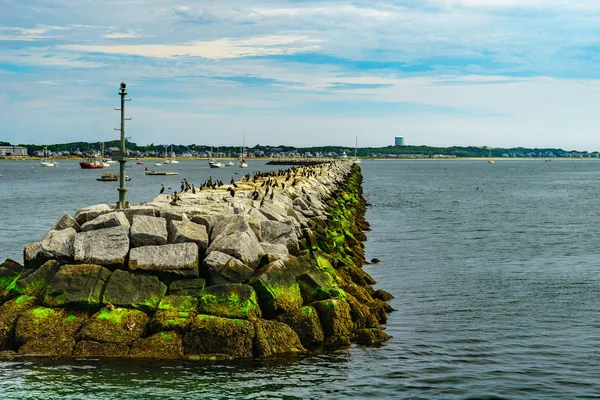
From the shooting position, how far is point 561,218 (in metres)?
41.4

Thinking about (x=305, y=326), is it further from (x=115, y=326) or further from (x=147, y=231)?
(x=147, y=231)

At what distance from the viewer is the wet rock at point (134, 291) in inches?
514

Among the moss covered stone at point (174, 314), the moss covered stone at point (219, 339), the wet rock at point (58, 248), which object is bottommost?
the moss covered stone at point (219, 339)

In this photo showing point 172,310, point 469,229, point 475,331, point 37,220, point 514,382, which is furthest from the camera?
point 37,220

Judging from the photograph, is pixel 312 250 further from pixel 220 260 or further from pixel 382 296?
pixel 220 260

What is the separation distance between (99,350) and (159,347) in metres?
0.96

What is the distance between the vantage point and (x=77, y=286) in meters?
13.2

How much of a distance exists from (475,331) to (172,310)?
18.7 ft

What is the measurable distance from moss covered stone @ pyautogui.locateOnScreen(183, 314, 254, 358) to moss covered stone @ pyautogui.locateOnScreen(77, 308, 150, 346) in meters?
0.85

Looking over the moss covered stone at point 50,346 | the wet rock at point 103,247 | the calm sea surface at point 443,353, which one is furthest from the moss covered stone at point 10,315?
the wet rock at point 103,247

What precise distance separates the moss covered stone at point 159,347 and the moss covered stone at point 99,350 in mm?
159

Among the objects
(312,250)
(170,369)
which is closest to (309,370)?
(170,369)

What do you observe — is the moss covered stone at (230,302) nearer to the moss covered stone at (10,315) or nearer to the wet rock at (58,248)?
the wet rock at (58,248)

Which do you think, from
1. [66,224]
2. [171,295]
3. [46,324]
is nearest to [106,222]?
[66,224]
